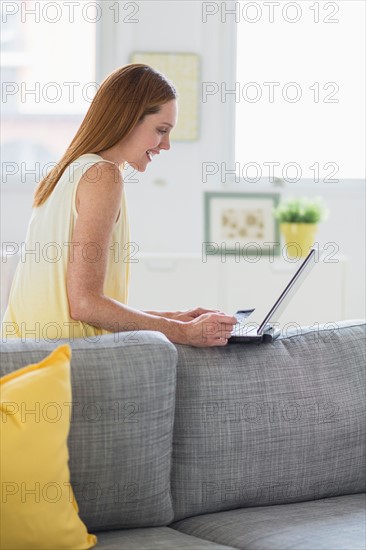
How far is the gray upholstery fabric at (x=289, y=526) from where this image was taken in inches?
77.4

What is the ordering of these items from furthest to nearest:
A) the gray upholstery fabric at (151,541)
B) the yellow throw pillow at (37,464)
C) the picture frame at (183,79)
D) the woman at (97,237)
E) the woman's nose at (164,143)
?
1. the picture frame at (183,79)
2. the woman's nose at (164,143)
3. the woman at (97,237)
4. the gray upholstery fabric at (151,541)
5. the yellow throw pillow at (37,464)

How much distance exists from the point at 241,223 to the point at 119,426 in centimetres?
317

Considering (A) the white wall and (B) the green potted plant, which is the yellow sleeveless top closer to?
(B) the green potted plant

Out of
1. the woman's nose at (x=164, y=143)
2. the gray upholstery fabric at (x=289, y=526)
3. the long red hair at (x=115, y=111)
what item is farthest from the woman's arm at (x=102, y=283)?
the gray upholstery fabric at (x=289, y=526)

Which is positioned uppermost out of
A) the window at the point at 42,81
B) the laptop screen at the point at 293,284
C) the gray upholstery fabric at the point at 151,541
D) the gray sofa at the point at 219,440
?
the window at the point at 42,81

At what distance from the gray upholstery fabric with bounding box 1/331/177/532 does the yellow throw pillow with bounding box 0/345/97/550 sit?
0.45 ft

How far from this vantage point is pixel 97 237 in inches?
89.3

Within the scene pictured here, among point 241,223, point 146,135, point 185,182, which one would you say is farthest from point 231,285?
point 146,135

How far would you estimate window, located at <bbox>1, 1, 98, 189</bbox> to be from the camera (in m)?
5.15

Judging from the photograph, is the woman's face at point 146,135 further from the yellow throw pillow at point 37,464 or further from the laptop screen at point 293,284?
the yellow throw pillow at point 37,464

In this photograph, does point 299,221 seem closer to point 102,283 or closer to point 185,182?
point 185,182

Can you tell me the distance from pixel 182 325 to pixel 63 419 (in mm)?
536

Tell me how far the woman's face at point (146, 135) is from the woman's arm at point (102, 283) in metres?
0.15

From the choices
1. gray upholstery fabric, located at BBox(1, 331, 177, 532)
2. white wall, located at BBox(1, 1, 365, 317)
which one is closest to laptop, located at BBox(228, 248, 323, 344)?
gray upholstery fabric, located at BBox(1, 331, 177, 532)
